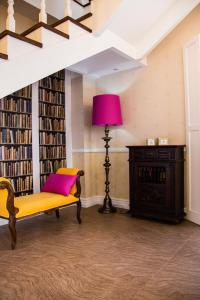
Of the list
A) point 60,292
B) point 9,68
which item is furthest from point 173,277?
point 9,68

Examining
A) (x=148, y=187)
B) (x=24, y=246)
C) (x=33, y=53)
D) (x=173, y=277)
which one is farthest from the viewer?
(x=148, y=187)

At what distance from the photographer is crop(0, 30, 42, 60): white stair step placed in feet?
6.56

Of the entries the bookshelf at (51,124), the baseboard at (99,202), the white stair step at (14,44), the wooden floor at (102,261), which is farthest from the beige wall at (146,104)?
the white stair step at (14,44)

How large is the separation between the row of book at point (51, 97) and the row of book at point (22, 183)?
1.30 metres

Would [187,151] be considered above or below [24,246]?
above

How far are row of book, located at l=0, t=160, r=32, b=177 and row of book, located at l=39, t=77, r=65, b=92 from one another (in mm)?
1310

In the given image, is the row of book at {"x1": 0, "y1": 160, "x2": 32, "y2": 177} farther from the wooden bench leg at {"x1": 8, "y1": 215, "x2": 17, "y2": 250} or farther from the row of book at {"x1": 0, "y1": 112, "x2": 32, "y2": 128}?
the wooden bench leg at {"x1": 8, "y1": 215, "x2": 17, "y2": 250}

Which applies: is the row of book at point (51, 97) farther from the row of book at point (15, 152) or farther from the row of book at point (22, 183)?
the row of book at point (22, 183)

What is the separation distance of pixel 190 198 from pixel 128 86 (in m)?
2.06

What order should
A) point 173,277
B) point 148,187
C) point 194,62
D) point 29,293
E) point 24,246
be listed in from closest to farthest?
point 29,293, point 173,277, point 24,246, point 194,62, point 148,187

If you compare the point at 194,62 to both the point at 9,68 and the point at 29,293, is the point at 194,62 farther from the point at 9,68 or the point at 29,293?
the point at 29,293

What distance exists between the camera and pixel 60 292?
1763 mm

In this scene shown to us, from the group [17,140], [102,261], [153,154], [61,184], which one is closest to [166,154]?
[153,154]

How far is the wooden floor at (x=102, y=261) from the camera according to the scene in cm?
176
